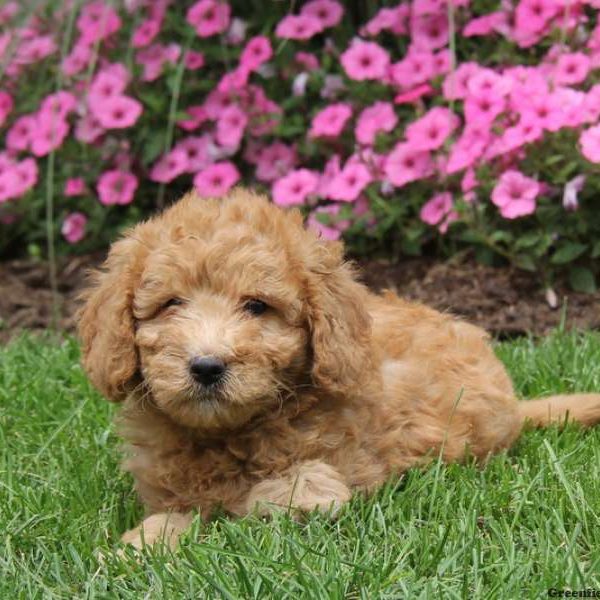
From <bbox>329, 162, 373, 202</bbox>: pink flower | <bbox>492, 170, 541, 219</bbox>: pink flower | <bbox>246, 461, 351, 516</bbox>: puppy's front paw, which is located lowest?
<bbox>329, 162, 373, 202</bbox>: pink flower

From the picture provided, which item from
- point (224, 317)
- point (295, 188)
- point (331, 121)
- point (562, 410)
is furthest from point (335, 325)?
point (331, 121)

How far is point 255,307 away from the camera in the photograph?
11.8 ft

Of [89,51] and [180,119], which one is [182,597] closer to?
[180,119]

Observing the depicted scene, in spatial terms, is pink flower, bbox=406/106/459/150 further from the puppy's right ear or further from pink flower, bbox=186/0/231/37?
the puppy's right ear

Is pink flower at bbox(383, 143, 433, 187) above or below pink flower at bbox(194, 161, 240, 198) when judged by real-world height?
above

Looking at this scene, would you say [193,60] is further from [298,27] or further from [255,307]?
[255,307]

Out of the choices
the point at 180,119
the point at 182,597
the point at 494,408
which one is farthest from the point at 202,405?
the point at 180,119

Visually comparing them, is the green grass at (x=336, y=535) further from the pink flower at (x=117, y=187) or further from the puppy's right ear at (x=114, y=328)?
the pink flower at (x=117, y=187)

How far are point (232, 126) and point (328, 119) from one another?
631 millimetres

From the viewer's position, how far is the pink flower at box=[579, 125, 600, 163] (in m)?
5.81

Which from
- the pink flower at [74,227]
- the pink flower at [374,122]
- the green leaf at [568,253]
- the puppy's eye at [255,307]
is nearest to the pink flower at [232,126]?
the pink flower at [374,122]

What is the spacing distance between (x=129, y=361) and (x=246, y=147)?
12.5 feet

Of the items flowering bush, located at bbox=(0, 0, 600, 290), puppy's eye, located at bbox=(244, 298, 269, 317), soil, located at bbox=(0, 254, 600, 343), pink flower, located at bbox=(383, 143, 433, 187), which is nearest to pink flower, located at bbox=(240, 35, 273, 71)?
flowering bush, located at bbox=(0, 0, 600, 290)

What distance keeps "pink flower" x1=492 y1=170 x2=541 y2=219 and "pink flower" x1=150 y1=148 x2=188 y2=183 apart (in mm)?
2016
